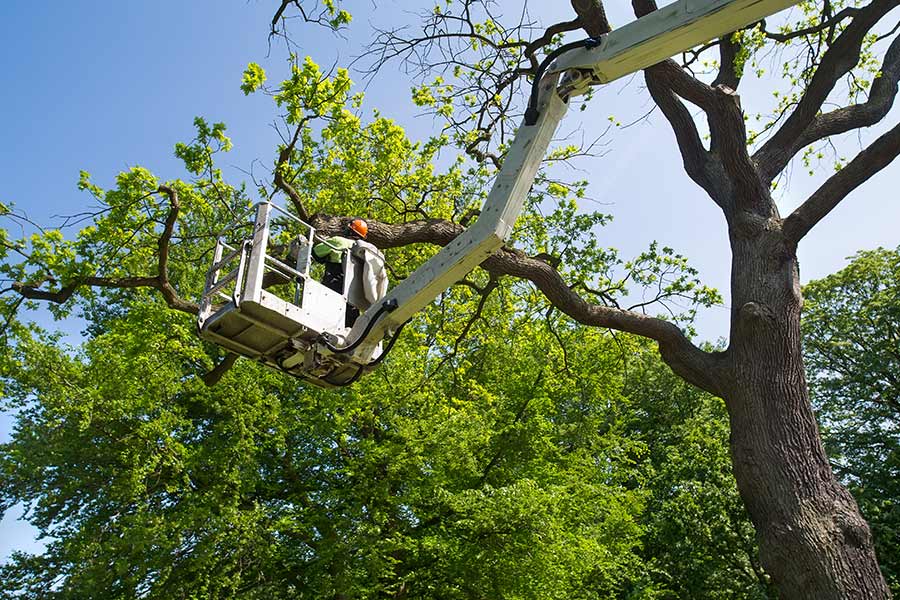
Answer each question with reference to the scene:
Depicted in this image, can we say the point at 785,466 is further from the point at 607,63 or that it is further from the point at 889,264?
the point at 889,264

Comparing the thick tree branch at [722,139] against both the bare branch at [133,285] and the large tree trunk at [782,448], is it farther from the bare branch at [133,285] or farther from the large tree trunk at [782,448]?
the bare branch at [133,285]

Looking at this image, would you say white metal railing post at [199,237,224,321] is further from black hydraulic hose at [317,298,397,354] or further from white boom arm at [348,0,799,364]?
white boom arm at [348,0,799,364]

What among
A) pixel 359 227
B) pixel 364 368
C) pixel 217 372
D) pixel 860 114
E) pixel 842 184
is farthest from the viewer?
pixel 860 114

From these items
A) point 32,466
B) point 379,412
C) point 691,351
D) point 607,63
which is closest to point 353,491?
point 379,412

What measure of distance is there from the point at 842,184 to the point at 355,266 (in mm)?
5427

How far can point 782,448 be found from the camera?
21.8ft

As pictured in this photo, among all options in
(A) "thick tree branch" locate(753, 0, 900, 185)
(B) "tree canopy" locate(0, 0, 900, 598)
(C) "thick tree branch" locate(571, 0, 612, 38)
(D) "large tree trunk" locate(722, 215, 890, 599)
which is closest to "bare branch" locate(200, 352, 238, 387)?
(B) "tree canopy" locate(0, 0, 900, 598)

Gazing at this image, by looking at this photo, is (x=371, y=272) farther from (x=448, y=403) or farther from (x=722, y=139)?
(x=448, y=403)

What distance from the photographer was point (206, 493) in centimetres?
1656

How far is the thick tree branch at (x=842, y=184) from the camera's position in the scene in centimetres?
797

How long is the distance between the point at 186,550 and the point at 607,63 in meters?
14.2

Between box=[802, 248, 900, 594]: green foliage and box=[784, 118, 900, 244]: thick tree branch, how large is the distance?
624 inches

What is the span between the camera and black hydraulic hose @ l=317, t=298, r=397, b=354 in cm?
641

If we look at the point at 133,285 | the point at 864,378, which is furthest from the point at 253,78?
the point at 864,378
